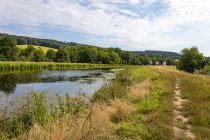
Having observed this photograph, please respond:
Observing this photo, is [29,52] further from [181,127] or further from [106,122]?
[181,127]

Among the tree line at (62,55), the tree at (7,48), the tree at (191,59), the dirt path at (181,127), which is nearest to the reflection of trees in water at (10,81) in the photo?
the dirt path at (181,127)

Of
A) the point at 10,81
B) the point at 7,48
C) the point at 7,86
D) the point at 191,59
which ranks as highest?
the point at 7,48

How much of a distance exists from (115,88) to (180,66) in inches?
2602

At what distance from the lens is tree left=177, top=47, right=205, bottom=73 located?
75062mm

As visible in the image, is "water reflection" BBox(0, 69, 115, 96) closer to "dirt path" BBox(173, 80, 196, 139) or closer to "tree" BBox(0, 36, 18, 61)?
"dirt path" BBox(173, 80, 196, 139)

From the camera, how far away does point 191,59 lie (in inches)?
2987

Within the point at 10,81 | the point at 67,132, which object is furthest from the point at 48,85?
the point at 67,132

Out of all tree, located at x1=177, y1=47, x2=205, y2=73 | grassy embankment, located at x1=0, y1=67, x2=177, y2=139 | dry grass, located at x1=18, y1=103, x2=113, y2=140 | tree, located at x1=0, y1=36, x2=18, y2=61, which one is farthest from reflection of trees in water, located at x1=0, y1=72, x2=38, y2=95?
tree, located at x1=0, y1=36, x2=18, y2=61

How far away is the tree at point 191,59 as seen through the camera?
2955 inches

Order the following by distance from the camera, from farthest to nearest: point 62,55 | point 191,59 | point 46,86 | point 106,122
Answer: point 62,55 → point 191,59 → point 46,86 → point 106,122

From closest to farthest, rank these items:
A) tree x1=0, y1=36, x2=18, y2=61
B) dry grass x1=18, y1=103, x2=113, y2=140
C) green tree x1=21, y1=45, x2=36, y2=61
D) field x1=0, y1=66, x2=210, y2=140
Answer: dry grass x1=18, y1=103, x2=113, y2=140, field x1=0, y1=66, x2=210, y2=140, tree x1=0, y1=36, x2=18, y2=61, green tree x1=21, y1=45, x2=36, y2=61

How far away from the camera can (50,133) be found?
6836 mm

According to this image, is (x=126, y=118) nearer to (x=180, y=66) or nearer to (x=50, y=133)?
(x=50, y=133)

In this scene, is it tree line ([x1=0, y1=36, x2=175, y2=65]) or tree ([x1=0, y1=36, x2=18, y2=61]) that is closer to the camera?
tree ([x1=0, y1=36, x2=18, y2=61])
